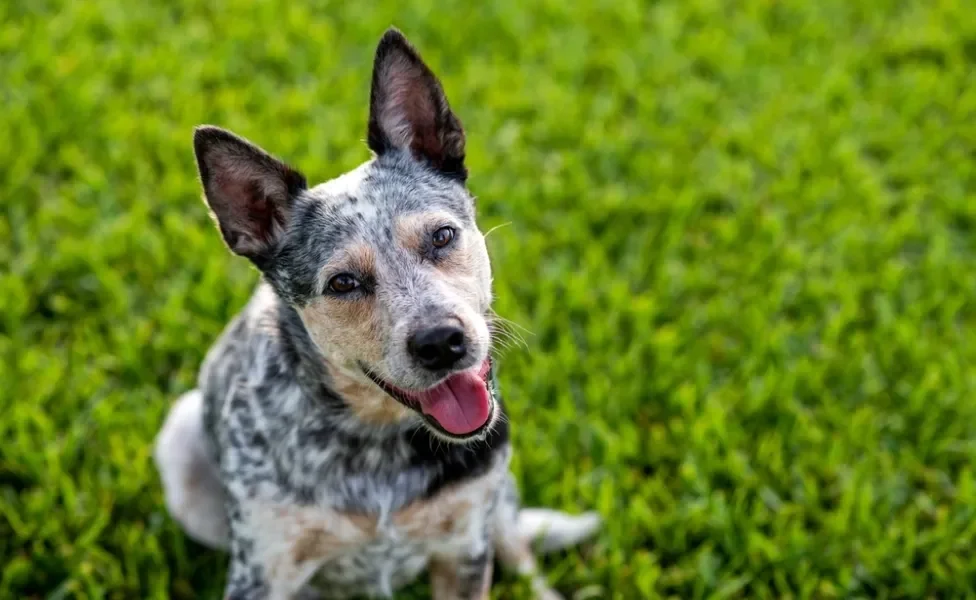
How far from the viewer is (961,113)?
6660 mm

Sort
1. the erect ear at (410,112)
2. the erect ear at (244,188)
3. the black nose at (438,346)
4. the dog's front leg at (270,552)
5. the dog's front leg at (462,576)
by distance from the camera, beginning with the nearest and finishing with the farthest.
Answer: the black nose at (438,346), the erect ear at (244,188), the erect ear at (410,112), the dog's front leg at (270,552), the dog's front leg at (462,576)

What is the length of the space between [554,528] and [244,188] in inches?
75.3

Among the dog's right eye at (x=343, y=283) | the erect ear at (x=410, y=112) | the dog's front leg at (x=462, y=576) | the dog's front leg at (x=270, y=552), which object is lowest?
the dog's front leg at (x=462, y=576)

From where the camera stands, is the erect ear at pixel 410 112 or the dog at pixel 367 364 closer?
the dog at pixel 367 364

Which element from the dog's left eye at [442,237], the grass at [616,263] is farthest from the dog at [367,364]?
the grass at [616,263]

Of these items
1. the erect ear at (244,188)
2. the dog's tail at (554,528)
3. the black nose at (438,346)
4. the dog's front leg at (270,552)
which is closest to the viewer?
the black nose at (438,346)

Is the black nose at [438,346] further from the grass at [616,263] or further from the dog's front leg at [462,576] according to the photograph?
the grass at [616,263]

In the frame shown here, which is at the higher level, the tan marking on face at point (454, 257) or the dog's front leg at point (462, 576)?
the tan marking on face at point (454, 257)

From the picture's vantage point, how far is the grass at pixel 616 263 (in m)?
4.23

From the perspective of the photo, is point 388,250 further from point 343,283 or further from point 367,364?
point 367,364

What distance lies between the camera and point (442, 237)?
127 inches

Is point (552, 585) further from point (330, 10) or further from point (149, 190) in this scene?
point (330, 10)

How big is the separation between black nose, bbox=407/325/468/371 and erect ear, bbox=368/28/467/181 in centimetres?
69

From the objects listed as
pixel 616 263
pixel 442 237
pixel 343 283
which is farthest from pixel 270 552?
pixel 616 263
